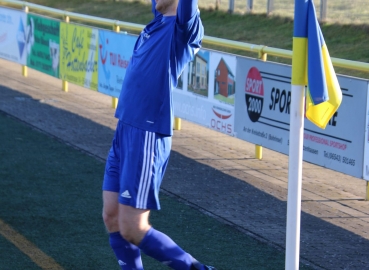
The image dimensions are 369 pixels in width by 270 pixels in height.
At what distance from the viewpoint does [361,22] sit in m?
17.1

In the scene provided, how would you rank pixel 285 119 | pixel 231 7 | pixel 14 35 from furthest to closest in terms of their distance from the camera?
1. pixel 231 7
2. pixel 14 35
3. pixel 285 119

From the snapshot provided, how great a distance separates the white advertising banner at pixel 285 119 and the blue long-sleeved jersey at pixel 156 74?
3112 millimetres

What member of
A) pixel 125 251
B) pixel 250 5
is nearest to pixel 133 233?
pixel 125 251

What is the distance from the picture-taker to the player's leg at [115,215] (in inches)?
159

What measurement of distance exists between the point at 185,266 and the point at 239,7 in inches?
747

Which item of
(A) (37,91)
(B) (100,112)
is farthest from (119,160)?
(A) (37,91)

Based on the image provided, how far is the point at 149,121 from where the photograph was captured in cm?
381

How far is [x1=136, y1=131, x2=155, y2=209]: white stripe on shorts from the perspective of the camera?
150 inches

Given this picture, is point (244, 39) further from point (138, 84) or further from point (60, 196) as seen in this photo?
point (138, 84)

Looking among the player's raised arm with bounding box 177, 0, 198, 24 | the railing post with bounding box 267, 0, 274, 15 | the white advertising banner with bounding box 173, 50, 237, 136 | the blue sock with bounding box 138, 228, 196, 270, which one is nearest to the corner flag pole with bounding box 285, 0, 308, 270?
the player's raised arm with bounding box 177, 0, 198, 24

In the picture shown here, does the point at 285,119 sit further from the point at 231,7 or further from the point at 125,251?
the point at 231,7

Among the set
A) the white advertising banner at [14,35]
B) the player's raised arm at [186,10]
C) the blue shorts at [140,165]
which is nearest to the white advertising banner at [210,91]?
the blue shorts at [140,165]

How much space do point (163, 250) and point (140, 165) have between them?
511mm

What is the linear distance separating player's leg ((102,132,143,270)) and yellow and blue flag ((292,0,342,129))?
1179mm
